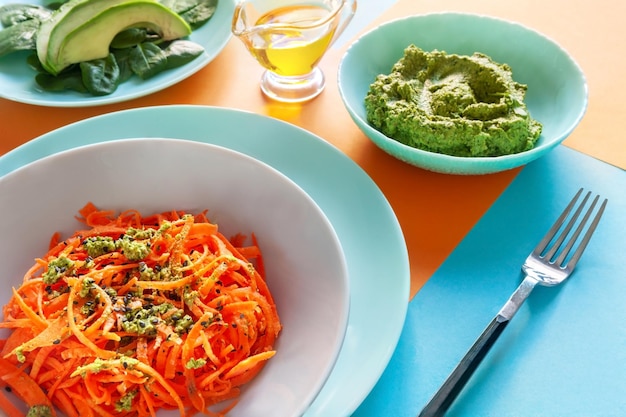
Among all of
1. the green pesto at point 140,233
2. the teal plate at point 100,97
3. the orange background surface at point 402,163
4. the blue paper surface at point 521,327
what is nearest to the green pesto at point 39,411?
the green pesto at point 140,233

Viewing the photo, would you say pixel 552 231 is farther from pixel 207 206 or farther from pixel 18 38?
pixel 18 38

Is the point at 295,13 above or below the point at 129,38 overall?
above

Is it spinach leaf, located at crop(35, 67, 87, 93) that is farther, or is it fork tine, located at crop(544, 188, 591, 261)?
spinach leaf, located at crop(35, 67, 87, 93)

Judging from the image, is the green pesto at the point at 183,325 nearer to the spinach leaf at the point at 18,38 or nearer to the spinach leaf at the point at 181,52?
the spinach leaf at the point at 181,52

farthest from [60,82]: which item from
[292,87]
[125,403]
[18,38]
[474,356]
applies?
[474,356]

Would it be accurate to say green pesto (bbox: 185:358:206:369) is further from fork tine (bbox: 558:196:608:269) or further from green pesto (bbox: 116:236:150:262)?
fork tine (bbox: 558:196:608:269)

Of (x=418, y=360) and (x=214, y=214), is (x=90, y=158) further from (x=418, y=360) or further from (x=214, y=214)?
(x=418, y=360)

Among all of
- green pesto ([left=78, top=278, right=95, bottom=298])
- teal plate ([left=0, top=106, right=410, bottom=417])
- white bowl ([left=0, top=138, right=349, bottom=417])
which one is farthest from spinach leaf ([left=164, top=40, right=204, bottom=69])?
green pesto ([left=78, top=278, right=95, bottom=298])

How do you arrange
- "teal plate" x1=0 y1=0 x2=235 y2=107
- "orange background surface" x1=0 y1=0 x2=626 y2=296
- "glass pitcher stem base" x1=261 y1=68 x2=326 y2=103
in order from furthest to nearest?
"glass pitcher stem base" x1=261 y1=68 x2=326 y2=103, "teal plate" x1=0 y1=0 x2=235 y2=107, "orange background surface" x1=0 y1=0 x2=626 y2=296

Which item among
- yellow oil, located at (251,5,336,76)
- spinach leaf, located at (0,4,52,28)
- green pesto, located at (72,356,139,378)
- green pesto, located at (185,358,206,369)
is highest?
yellow oil, located at (251,5,336,76)
